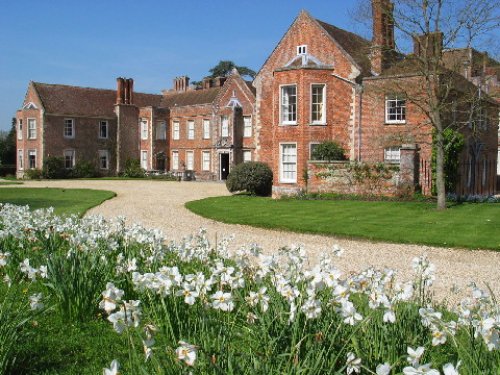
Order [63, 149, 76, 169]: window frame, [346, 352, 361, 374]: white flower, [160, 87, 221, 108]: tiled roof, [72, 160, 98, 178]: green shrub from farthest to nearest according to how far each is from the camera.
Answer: [63, 149, 76, 169]: window frame → [72, 160, 98, 178]: green shrub → [160, 87, 221, 108]: tiled roof → [346, 352, 361, 374]: white flower

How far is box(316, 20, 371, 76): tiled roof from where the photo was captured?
2741cm

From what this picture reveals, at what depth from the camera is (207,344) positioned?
3.34 meters

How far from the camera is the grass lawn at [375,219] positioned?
12.0 metres

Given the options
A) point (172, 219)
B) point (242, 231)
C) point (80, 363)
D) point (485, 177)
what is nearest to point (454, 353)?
point (80, 363)

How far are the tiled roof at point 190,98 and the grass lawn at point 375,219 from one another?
2656 centimetres

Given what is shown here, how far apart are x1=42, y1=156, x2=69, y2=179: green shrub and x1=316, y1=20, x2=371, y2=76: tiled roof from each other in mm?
26982

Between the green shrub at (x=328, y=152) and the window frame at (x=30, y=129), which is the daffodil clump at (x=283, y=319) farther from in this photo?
the window frame at (x=30, y=129)

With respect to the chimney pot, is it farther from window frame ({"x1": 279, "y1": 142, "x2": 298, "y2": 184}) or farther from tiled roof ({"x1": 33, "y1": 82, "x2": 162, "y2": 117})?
window frame ({"x1": 279, "y1": 142, "x2": 298, "y2": 184})

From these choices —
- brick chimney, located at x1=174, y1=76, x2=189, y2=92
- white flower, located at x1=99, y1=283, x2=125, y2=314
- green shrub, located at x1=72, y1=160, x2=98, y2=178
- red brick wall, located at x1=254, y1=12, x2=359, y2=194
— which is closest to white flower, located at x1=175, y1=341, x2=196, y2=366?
white flower, located at x1=99, y1=283, x2=125, y2=314

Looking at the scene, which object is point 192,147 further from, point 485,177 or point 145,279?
point 145,279

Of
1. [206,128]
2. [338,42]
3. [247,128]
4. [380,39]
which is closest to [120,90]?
[206,128]

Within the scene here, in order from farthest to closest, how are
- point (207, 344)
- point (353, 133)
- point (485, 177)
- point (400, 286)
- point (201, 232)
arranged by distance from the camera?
point (485, 177), point (353, 133), point (201, 232), point (400, 286), point (207, 344)

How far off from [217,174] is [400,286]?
39689 mm

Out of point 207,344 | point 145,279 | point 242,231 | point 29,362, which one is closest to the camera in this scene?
point 207,344
